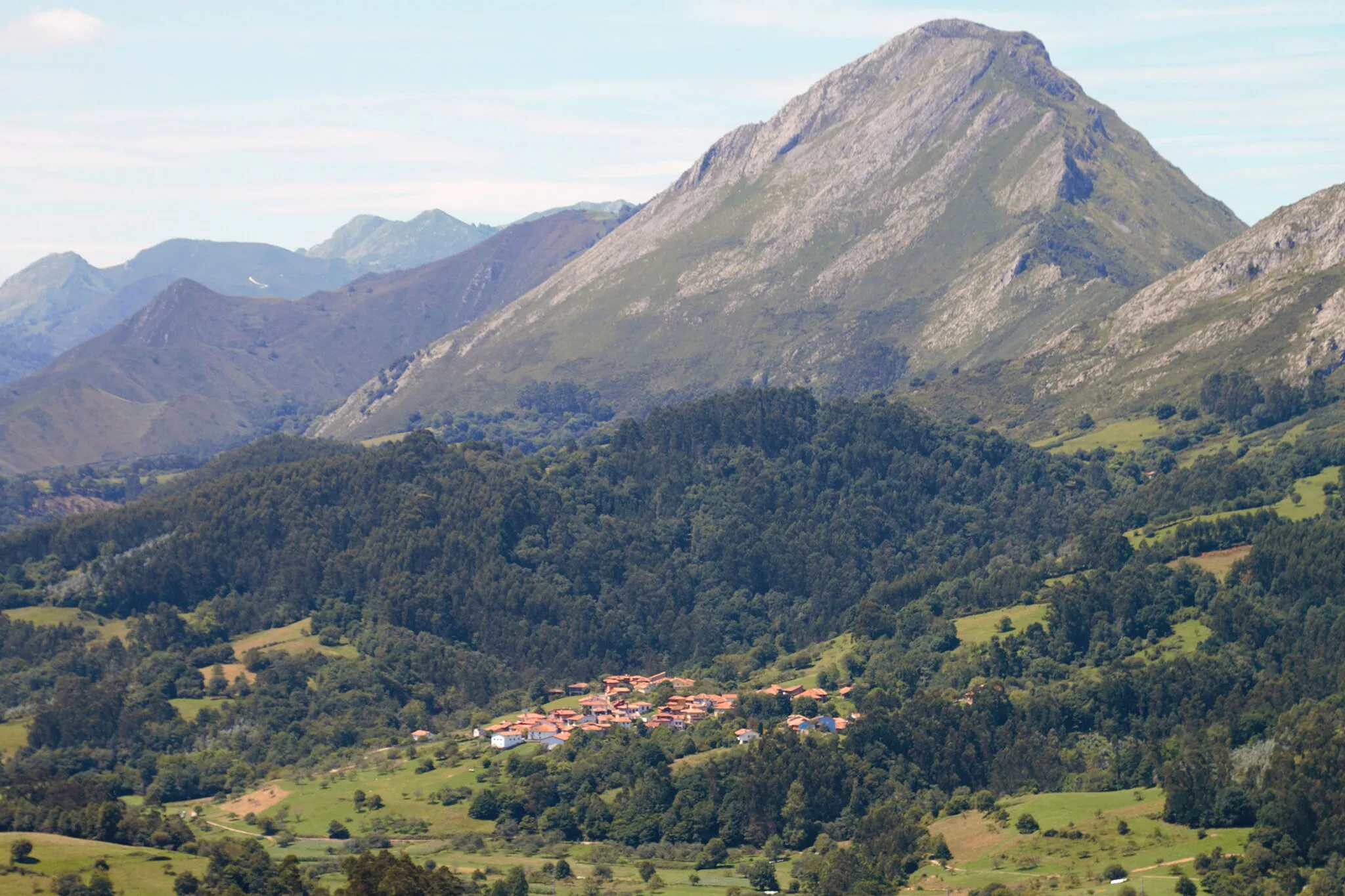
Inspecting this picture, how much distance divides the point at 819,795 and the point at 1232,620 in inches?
2330

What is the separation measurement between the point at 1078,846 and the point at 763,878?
82.5 ft

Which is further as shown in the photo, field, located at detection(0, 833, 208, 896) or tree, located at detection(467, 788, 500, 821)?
tree, located at detection(467, 788, 500, 821)

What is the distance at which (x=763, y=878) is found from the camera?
463 feet

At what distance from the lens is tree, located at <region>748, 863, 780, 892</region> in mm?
139750

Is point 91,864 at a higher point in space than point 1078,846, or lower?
higher

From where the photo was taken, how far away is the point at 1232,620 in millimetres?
192875

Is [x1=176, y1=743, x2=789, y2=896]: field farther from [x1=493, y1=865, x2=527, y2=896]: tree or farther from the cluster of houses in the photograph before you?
the cluster of houses

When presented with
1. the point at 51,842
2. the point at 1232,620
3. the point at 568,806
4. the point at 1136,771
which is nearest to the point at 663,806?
the point at 568,806

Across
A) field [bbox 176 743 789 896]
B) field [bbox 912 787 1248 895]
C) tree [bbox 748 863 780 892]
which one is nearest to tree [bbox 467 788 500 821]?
field [bbox 176 743 789 896]

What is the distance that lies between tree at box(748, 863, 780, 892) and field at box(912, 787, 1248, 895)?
38.3ft

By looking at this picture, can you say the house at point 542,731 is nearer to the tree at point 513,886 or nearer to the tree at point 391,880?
the tree at point 513,886

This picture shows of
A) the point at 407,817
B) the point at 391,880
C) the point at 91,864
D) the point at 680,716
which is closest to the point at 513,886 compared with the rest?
the point at 391,880

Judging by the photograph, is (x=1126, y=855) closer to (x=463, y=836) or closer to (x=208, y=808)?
(x=463, y=836)

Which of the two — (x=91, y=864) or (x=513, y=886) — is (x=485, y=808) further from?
(x=91, y=864)
